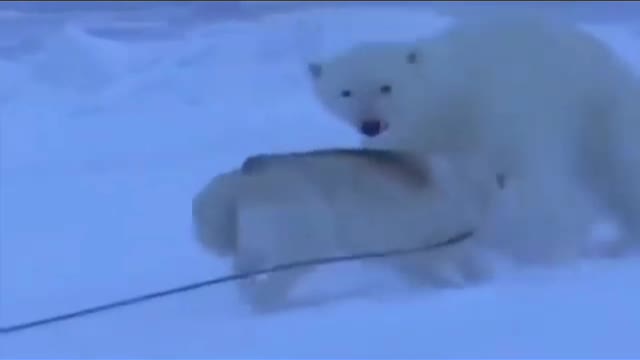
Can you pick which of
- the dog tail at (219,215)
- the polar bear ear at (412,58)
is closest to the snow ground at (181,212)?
the dog tail at (219,215)

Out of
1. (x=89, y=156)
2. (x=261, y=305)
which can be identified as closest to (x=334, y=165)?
(x=261, y=305)

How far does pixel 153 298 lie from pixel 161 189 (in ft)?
0.60

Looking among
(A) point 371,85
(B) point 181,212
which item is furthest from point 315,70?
(B) point 181,212

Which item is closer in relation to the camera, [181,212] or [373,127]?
[373,127]

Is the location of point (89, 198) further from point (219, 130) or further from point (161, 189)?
point (219, 130)

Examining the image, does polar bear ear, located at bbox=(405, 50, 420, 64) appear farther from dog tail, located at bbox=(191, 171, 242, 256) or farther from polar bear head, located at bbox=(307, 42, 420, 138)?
dog tail, located at bbox=(191, 171, 242, 256)

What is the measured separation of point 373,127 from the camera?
0.75m

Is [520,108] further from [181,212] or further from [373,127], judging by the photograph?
[181,212]

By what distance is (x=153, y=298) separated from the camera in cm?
77

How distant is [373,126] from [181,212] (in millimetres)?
180

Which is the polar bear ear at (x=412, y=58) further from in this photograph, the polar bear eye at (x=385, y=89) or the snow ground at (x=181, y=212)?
the snow ground at (x=181, y=212)

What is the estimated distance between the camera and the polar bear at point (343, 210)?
72cm

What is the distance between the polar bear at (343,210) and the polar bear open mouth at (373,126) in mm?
13

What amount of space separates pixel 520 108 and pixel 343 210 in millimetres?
120
